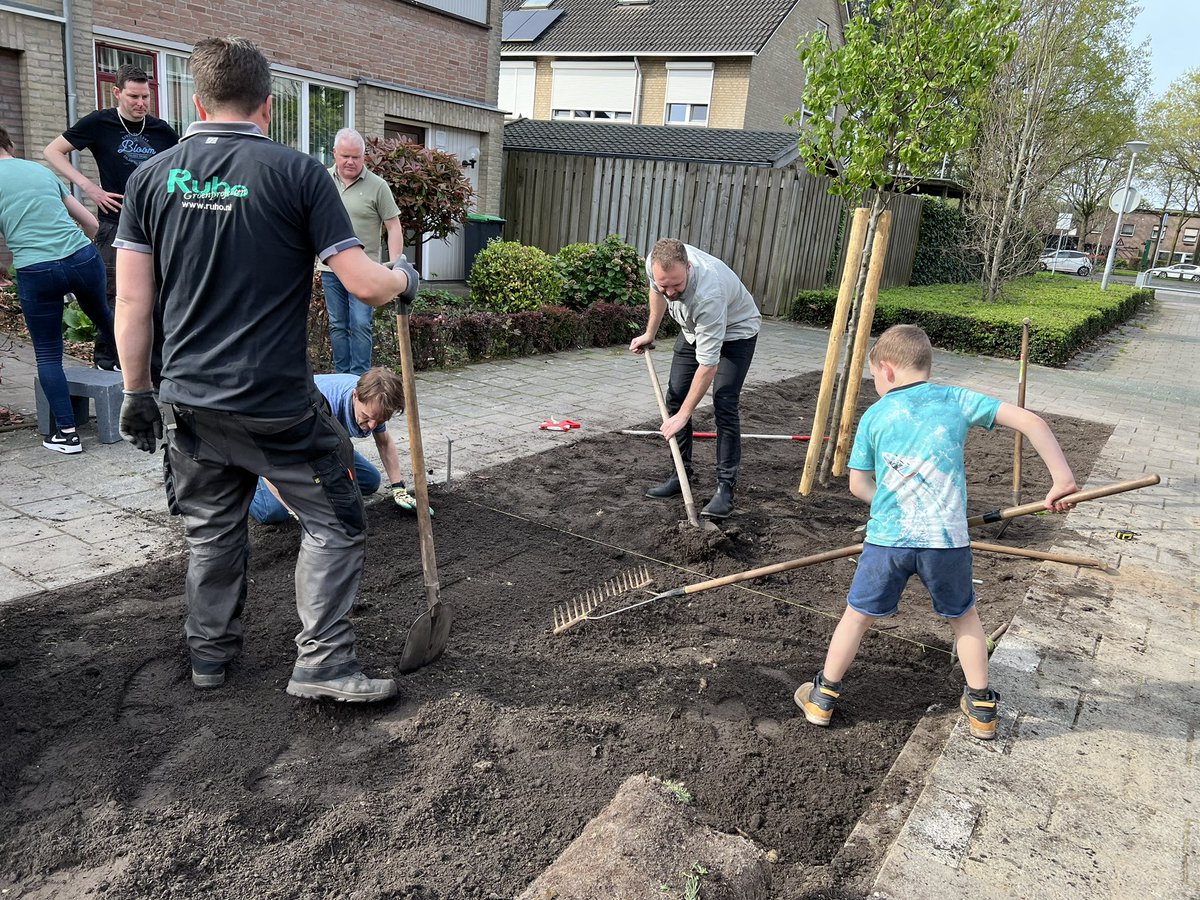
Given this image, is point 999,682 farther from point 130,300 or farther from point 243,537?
point 130,300

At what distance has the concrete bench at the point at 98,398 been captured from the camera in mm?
5293

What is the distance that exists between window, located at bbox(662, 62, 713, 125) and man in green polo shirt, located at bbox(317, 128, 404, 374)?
66.1 ft

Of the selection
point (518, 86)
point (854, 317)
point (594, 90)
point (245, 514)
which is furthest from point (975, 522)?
point (518, 86)

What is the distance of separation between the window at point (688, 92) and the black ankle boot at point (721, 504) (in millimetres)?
21742

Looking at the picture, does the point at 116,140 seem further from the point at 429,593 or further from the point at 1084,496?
the point at 1084,496

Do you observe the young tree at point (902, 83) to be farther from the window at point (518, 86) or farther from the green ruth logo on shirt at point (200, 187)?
the window at point (518, 86)

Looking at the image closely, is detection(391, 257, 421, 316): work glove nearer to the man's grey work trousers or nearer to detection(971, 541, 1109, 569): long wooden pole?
the man's grey work trousers

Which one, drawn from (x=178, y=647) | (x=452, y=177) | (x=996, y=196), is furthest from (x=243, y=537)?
(x=996, y=196)

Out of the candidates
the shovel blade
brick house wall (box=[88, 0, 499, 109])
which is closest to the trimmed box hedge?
brick house wall (box=[88, 0, 499, 109])

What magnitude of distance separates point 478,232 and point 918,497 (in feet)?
43.8

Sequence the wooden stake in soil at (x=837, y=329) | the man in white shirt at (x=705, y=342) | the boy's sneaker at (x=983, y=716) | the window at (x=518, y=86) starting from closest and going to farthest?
the boy's sneaker at (x=983, y=716), the man in white shirt at (x=705, y=342), the wooden stake in soil at (x=837, y=329), the window at (x=518, y=86)

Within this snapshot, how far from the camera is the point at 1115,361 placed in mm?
13328

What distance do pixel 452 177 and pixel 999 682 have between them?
357 inches

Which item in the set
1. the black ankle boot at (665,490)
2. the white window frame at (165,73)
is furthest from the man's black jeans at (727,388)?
the white window frame at (165,73)
